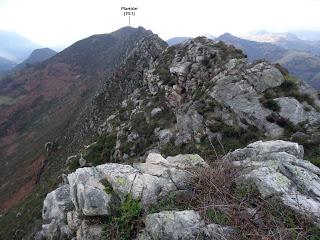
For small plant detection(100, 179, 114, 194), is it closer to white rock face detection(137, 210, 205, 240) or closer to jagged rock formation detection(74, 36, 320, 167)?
white rock face detection(137, 210, 205, 240)

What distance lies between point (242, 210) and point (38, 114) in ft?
472

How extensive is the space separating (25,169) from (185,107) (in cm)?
6517

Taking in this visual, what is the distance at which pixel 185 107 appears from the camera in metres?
32.2

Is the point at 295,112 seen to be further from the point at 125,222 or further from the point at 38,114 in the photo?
the point at 38,114

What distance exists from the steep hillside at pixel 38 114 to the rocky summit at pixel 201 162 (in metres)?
29.8

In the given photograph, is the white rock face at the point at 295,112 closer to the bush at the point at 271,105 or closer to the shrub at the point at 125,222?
the bush at the point at 271,105

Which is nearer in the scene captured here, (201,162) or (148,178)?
(148,178)

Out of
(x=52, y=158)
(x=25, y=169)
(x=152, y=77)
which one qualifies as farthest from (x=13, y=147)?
(x=152, y=77)

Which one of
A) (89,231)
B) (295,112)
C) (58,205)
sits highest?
(89,231)

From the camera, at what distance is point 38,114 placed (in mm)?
147000

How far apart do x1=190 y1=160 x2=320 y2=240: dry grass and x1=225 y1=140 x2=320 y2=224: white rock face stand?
290mm

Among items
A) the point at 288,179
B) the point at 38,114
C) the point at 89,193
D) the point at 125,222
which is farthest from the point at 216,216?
the point at 38,114

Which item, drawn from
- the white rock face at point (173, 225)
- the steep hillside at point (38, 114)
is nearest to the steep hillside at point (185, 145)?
the white rock face at point (173, 225)

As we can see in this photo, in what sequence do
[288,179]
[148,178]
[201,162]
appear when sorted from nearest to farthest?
1. [288,179]
2. [148,178]
3. [201,162]
